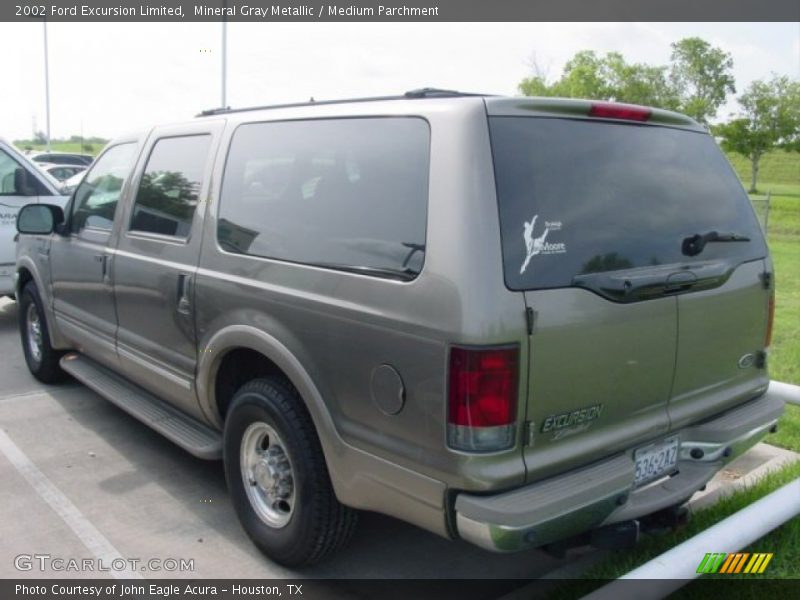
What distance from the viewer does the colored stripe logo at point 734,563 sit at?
2.67 meters

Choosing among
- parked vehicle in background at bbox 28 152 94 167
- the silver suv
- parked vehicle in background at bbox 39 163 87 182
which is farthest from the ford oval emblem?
parked vehicle in background at bbox 28 152 94 167

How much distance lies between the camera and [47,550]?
3.59 meters

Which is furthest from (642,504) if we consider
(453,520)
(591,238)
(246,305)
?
(246,305)

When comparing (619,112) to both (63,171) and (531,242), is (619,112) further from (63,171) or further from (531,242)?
(63,171)

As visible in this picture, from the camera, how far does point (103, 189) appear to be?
4965 mm

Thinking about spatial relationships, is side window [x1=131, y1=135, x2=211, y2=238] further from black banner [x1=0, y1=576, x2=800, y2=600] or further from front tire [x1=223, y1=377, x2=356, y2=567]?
black banner [x1=0, y1=576, x2=800, y2=600]

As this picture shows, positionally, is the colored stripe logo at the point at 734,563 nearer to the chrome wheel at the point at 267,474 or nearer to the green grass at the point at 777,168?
the chrome wheel at the point at 267,474

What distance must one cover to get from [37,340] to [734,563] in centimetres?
532

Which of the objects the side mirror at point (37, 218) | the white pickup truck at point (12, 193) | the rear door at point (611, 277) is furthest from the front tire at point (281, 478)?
the white pickup truck at point (12, 193)

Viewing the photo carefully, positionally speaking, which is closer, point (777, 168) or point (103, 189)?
point (103, 189)

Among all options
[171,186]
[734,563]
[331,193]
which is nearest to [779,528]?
[734,563]

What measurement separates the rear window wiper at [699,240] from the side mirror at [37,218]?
13.8 ft

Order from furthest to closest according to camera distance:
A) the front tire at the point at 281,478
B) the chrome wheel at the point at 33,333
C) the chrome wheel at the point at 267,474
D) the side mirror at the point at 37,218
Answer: the chrome wheel at the point at 33,333, the side mirror at the point at 37,218, the chrome wheel at the point at 267,474, the front tire at the point at 281,478

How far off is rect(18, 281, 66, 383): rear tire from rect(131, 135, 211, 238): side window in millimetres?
1904
